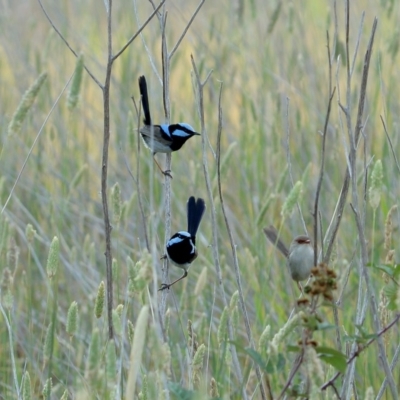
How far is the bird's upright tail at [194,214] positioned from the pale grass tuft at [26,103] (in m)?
0.84

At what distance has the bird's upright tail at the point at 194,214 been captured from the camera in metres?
2.25

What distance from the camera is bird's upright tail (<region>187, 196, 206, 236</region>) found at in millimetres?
2246

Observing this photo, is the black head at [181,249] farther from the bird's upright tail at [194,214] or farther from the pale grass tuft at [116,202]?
the pale grass tuft at [116,202]

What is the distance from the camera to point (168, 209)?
172 centimetres

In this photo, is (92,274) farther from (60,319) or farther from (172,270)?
(172,270)

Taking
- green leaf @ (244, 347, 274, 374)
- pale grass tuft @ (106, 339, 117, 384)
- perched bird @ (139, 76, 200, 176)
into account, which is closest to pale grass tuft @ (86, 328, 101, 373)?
pale grass tuft @ (106, 339, 117, 384)

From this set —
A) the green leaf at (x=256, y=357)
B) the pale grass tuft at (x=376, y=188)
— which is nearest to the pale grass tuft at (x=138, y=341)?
the green leaf at (x=256, y=357)

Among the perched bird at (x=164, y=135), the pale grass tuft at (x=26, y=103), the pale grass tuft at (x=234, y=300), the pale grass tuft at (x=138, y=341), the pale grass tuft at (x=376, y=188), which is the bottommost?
the pale grass tuft at (x=138, y=341)

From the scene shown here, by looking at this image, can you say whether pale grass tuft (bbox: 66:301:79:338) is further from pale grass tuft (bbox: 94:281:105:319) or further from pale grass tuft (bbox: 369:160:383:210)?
pale grass tuft (bbox: 369:160:383:210)

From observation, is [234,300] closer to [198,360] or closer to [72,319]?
[198,360]

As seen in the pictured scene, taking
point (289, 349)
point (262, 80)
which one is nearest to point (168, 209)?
point (289, 349)

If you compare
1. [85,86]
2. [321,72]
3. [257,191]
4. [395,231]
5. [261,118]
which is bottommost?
[395,231]

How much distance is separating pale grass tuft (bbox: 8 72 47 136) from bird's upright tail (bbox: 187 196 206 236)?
2.75 feet

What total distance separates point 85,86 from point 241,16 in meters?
0.98
